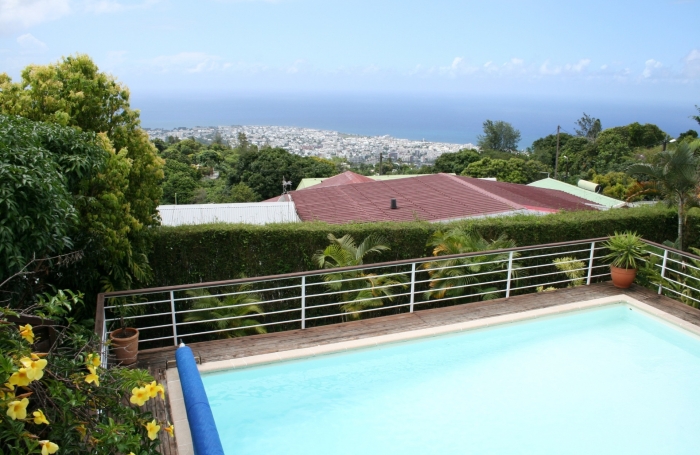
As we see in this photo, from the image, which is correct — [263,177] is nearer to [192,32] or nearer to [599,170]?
[599,170]

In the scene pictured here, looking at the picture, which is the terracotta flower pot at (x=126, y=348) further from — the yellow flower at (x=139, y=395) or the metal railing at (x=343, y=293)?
the yellow flower at (x=139, y=395)

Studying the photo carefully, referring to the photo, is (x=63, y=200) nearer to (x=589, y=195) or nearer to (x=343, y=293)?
(x=343, y=293)

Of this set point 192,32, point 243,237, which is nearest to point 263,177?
point 243,237

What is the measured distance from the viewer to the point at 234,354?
6.54 metres

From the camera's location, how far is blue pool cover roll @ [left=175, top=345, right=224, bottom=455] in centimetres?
356

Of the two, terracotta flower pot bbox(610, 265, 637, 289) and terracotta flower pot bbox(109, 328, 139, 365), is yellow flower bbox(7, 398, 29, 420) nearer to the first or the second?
terracotta flower pot bbox(109, 328, 139, 365)

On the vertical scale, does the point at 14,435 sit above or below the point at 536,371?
above

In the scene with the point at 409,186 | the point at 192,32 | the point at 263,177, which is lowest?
the point at 263,177

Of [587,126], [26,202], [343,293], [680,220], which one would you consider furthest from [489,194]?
[587,126]

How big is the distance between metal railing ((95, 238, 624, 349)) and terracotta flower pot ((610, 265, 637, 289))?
0.25m

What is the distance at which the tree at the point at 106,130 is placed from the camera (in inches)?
242

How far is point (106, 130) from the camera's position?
274 inches

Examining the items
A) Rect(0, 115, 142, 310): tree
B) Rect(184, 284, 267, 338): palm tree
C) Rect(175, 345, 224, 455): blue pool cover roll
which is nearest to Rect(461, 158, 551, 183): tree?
Rect(184, 284, 267, 338): palm tree

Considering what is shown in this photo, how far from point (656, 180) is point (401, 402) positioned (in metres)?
7.18
